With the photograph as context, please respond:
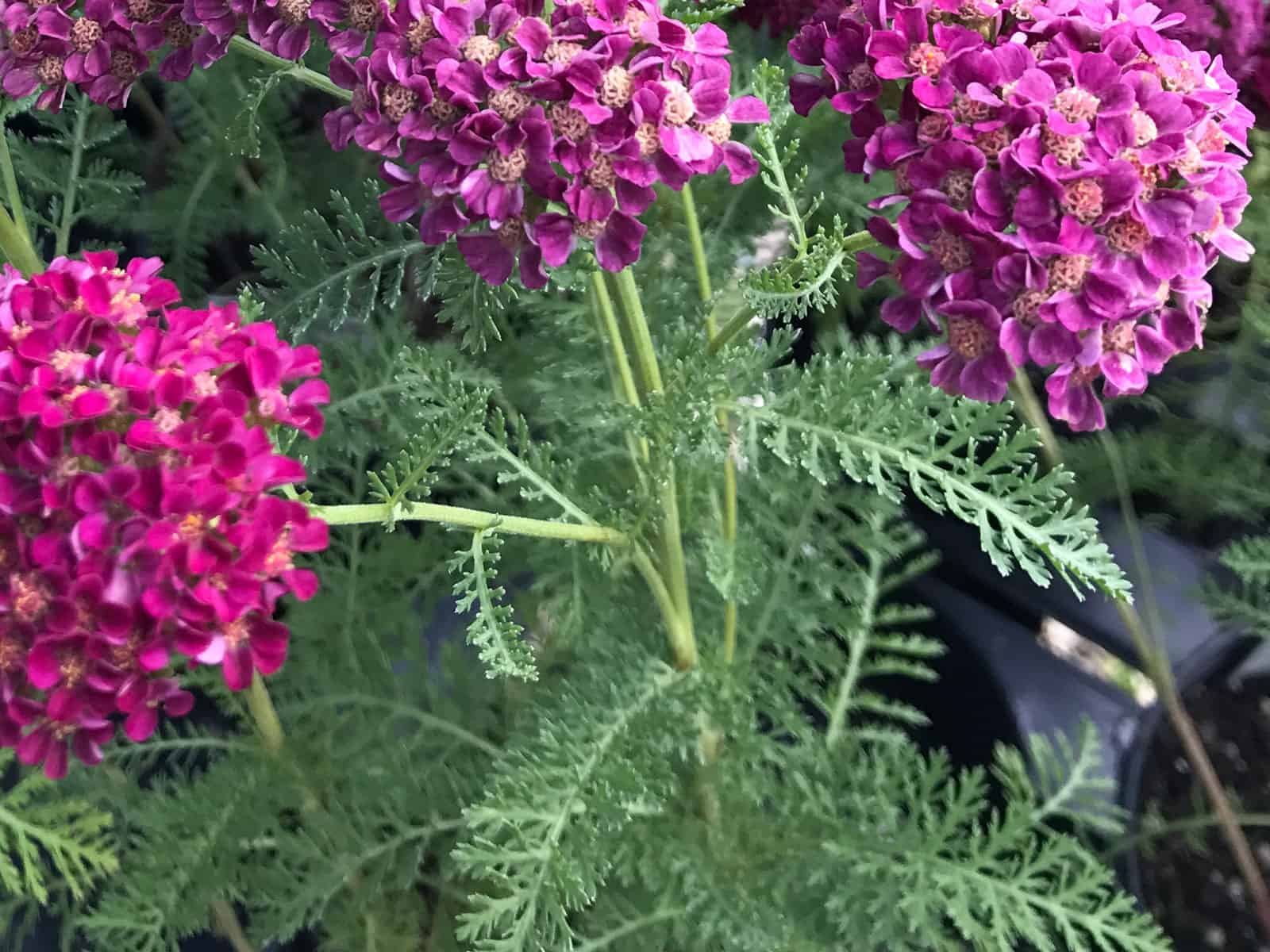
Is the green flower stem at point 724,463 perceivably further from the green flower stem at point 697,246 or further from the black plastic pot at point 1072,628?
the black plastic pot at point 1072,628

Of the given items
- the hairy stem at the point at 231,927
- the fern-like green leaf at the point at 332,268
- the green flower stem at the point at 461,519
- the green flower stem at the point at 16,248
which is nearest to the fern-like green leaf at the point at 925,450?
the green flower stem at the point at 461,519

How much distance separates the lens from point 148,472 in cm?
39

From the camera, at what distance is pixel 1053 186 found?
41 cm

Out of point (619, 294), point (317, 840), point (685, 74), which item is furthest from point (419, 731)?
point (685, 74)

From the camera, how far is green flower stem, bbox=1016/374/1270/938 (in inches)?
30.2

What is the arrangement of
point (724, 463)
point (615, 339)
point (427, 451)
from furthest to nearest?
point (724, 463)
point (615, 339)
point (427, 451)

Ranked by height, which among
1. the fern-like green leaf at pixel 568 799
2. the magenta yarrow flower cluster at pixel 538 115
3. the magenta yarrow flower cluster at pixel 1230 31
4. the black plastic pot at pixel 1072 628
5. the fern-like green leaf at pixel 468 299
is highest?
the magenta yarrow flower cluster at pixel 1230 31

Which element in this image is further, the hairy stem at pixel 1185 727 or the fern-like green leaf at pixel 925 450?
the hairy stem at pixel 1185 727

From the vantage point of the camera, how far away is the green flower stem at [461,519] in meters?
0.46

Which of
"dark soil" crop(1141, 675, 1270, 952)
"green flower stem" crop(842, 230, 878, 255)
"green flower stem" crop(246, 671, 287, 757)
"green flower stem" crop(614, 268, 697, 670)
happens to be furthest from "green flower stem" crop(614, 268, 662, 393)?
"dark soil" crop(1141, 675, 1270, 952)

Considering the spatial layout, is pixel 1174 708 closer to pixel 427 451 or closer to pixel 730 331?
pixel 730 331

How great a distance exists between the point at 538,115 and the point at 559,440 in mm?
363

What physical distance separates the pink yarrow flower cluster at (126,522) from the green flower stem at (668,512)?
7.4 inches

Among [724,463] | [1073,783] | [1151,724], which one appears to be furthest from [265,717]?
[1151,724]
